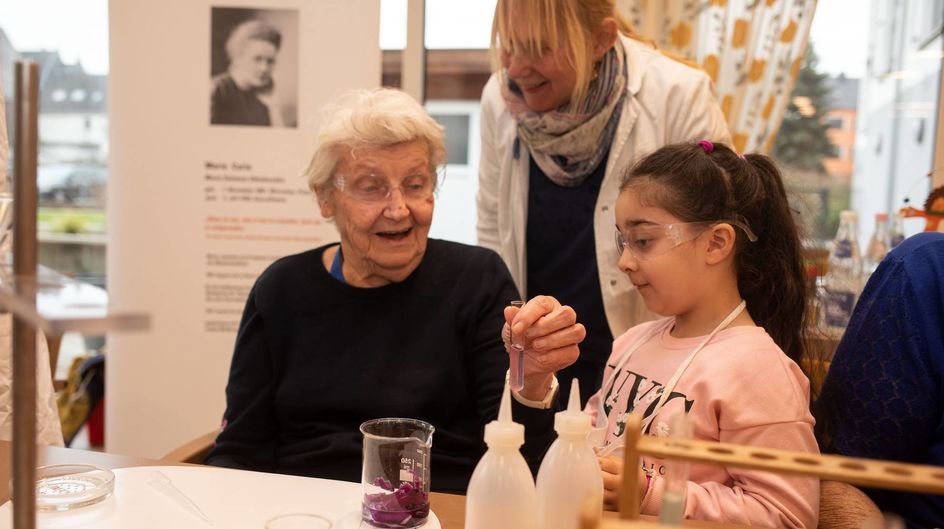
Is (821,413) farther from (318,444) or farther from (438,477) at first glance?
(318,444)

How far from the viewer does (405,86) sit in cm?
357

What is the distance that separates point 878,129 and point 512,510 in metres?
3.27

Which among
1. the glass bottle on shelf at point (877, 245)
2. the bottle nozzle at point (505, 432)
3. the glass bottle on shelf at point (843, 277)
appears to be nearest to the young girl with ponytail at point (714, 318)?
the bottle nozzle at point (505, 432)

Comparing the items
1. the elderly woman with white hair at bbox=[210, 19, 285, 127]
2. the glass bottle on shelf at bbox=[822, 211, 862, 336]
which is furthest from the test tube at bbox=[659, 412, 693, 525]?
the elderly woman with white hair at bbox=[210, 19, 285, 127]

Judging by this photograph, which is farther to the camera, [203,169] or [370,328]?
[203,169]

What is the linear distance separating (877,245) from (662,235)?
6.40ft

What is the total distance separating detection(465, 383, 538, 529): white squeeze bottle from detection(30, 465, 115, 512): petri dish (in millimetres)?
648

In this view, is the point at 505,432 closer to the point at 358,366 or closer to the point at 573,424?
the point at 573,424

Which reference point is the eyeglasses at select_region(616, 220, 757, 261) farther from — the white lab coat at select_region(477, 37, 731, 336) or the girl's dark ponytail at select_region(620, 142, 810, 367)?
the white lab coat at select_region(477, 37, 731, 336)

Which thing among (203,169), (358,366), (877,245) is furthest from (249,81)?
(877,245)

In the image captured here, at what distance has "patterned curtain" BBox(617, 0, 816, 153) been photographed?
328cm

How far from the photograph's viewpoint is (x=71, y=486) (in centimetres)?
131

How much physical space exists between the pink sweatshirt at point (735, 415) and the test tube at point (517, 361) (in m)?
0.26

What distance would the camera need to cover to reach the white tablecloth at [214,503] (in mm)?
1222
